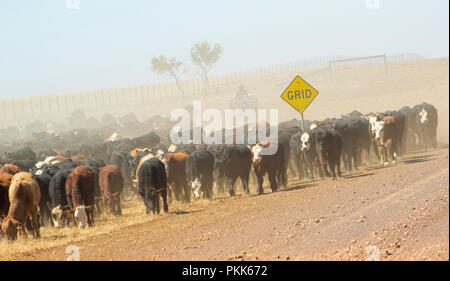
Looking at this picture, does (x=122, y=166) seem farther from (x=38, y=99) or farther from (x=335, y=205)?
(x=38, y=99)

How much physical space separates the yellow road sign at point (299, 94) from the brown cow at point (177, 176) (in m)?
5.30

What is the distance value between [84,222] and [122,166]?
8188 millimetres

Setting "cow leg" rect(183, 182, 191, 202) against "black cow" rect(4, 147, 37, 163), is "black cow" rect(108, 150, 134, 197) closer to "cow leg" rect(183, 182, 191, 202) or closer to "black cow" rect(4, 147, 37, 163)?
"cow leg" rect(183, 182, 191, 202)

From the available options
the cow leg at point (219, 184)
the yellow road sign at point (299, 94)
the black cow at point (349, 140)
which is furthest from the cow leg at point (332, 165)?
the cow leg at point (219, 184)

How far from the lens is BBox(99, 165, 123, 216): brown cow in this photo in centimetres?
2066

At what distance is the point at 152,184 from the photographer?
19281 mm

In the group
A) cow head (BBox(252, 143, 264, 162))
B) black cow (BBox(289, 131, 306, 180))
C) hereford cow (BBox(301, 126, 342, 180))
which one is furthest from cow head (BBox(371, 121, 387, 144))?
cow head (BBox(252, 143, 264, 162))

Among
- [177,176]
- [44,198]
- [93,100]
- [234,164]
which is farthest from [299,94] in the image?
[93,100]

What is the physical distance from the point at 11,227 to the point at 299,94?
1279 cm

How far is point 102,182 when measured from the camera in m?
21.2

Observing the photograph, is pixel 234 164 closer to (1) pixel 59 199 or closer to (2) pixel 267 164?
(2) pixel 267 164

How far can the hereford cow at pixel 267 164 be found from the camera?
2186 centimetres

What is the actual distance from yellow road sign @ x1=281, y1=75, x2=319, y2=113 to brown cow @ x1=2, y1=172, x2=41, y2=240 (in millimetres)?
11341
